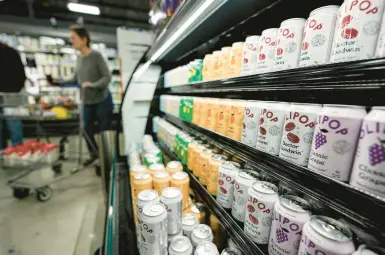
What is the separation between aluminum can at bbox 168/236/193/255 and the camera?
2.87 feet

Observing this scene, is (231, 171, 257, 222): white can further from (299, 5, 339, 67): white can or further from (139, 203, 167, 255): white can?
(299, 5, 339, 67): white can

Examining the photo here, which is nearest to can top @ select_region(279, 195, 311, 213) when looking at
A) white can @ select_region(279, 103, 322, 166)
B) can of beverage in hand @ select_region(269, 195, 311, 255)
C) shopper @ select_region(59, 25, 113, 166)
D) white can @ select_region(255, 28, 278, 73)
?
can of beverage in hand @ select_region(269, 195, 311, 255)

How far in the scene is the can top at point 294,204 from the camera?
66cm

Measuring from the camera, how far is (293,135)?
2.24 feet

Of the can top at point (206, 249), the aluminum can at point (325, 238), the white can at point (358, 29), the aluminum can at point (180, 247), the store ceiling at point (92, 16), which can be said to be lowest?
the aluminum can at point (180, 247)

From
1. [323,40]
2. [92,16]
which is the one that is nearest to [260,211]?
[323,40]

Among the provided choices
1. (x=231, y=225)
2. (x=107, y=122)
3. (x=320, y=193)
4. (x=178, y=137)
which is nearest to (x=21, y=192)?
(x=107, y=122)

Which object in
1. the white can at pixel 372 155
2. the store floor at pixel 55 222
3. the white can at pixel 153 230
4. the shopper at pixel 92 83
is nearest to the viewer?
the white can at pixel 372 155

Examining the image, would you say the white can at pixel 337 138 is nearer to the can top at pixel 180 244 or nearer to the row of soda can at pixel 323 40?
the row of soda can at pixel 323 40

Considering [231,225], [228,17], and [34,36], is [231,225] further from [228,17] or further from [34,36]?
[34,36]

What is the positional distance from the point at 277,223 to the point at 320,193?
0.60 ft

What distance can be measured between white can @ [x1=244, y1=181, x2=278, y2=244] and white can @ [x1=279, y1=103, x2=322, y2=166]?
167mm

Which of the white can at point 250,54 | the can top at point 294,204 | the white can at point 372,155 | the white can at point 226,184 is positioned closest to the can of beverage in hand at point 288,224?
the can top at point 294,204

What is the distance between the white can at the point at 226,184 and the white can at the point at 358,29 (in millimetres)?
677
